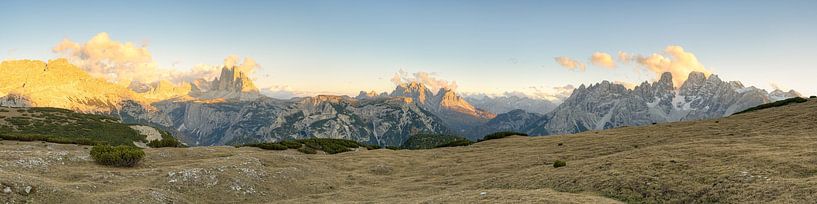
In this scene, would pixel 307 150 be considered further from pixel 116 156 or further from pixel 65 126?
pixel 65 126

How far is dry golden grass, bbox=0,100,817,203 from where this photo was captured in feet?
63.5

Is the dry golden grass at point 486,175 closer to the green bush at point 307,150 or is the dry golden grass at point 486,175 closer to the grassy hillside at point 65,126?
the green bush at point 307,150

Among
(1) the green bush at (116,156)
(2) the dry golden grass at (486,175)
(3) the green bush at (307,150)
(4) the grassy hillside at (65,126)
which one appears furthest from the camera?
(4) the grassy hillside at (65,126)

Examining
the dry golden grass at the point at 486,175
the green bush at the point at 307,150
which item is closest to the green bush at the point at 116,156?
the dry golden grass at the point at 486,175

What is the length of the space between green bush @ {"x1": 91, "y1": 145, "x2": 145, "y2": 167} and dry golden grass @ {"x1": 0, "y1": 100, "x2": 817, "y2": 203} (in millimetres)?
727

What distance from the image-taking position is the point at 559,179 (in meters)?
25.2

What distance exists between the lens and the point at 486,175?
32500 millimetres

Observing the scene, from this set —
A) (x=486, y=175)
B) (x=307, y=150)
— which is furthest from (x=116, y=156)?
(x=486, y=175)

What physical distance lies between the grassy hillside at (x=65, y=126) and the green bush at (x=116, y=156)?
41466 millimetres

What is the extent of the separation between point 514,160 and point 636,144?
503 inches

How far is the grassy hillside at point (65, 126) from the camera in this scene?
68944mm

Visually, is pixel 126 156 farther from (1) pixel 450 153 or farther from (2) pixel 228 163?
(1) pixel 450 153

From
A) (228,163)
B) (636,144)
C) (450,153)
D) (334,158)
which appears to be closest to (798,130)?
(636,144)

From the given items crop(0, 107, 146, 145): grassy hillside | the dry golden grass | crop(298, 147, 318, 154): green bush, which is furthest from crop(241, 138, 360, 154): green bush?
crop(0, 107, 146, 145): grassy hillside
